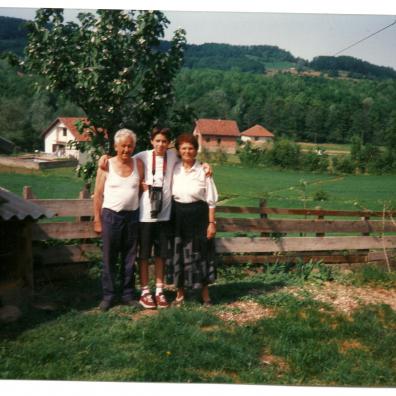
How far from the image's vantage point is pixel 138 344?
4.71 meters

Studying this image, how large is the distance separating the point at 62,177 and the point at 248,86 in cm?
339

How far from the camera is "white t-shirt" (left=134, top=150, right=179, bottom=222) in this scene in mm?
5500

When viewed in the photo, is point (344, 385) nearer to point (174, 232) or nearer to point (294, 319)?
point (294, 319)

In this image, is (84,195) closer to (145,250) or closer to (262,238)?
(145,250)

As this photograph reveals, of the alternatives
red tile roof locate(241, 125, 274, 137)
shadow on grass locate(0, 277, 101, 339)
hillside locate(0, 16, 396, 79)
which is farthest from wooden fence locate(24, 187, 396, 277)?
red tile roof locate(241, 125, 274, 137)

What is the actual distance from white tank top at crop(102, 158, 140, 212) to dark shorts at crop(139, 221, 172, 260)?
0.34 metres

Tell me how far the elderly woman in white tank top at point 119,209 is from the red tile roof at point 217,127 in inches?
90.7

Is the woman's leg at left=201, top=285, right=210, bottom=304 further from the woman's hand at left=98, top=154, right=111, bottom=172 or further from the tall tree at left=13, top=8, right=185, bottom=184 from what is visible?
the tall tree at left=13, top=8, right=185, bottom=184

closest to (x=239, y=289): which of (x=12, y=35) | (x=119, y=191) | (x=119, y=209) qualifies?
(x=119, y=209)

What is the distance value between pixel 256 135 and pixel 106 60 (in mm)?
5667

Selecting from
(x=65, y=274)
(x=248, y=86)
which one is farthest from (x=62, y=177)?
(x=248, y=86)

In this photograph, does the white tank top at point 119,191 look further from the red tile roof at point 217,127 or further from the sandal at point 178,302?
the red tile roof at point 217,127

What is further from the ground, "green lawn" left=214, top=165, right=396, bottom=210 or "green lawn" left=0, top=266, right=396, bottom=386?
"green lawn" left=214, top=165, right=396, bottom=210

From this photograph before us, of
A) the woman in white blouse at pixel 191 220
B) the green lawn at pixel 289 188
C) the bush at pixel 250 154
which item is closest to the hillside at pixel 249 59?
the woman in white blouse at pixel 191 220
